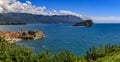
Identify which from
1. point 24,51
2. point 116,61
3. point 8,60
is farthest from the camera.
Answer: point 24,51

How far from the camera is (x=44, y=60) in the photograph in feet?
286

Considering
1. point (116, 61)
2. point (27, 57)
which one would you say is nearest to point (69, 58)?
point (27, 57)

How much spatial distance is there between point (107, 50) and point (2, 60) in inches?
1609

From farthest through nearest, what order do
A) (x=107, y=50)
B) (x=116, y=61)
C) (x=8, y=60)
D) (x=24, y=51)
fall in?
(x=107, y=50)
(x=24, y=51)
(x=8, y=60)
(x=116, y=61)

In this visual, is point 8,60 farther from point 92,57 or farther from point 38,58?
point 92,57

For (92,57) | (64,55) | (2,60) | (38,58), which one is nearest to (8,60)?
(2,60)

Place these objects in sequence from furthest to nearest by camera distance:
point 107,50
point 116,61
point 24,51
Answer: point 107,50
point 24,51
point 116,61

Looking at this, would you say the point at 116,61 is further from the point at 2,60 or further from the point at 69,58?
the point at 2,60

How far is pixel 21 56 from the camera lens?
88.2m

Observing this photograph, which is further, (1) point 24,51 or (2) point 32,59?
(1) point 24,51

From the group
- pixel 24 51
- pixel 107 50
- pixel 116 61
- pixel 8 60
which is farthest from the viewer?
pixel 107 50

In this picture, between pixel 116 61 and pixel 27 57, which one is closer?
pixel 116 61

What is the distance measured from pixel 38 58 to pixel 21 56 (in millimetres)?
5753

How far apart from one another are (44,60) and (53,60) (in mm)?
2993
